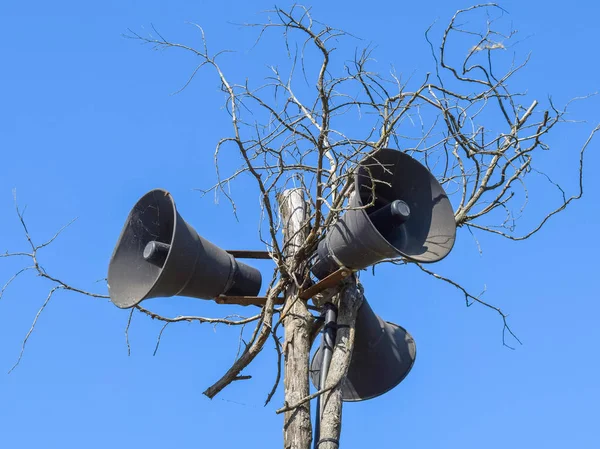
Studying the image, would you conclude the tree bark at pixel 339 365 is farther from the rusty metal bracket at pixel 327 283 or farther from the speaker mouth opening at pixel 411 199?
the speaker mouth opening at pixel 411 199

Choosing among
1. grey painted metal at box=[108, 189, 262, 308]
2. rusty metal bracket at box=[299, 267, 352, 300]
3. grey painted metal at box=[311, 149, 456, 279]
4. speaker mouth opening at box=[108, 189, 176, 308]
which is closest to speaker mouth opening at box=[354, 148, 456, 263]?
grey painted metal at box=[311, 149, 456, 279]

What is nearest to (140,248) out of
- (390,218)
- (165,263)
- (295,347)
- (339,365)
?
(165,263)

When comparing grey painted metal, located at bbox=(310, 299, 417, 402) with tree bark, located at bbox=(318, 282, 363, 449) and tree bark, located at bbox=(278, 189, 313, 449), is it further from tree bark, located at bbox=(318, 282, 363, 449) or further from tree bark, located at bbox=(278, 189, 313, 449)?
tree bark, located at bbox=(278, 189, 313, 449)

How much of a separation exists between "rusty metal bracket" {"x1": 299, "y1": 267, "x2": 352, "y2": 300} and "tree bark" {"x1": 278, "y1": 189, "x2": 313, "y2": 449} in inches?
1.9

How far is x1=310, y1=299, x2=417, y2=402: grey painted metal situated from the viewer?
14.7 ft

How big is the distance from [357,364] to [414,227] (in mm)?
878

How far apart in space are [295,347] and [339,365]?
0.70 ft

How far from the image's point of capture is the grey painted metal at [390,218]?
12.3ft

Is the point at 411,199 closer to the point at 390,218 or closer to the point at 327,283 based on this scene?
the point at 390,218

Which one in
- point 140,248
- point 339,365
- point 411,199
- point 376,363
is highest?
point 411,199

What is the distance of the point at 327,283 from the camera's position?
13.3 ft

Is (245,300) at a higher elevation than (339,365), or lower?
higher

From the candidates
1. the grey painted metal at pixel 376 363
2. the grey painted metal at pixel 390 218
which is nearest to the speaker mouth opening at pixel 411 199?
the grey painted metal at pixel 390 218

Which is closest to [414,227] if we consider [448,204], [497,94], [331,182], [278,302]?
[448,204]
